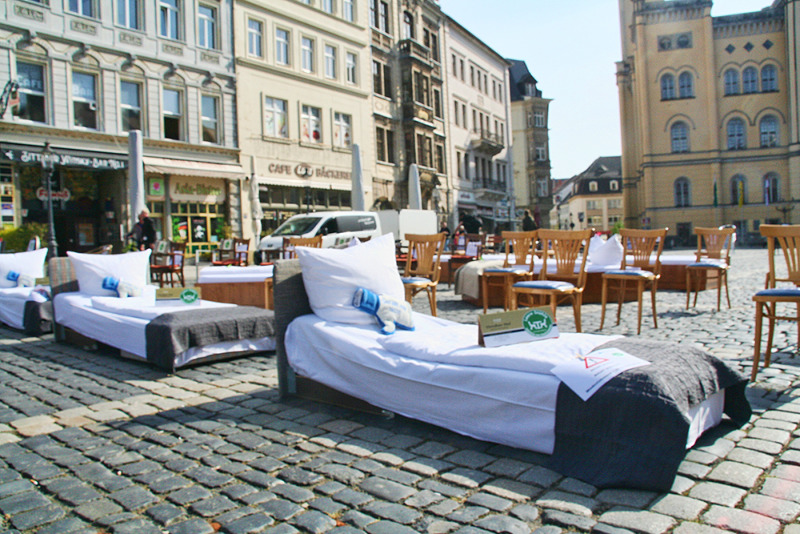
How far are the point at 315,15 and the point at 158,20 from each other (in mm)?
8868

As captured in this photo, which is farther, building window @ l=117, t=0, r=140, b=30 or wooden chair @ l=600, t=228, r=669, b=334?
building window @ l=117, t=0, r=140, b=30

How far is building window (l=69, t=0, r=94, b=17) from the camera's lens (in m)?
20.7

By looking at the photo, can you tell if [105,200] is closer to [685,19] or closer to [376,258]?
[376,258]

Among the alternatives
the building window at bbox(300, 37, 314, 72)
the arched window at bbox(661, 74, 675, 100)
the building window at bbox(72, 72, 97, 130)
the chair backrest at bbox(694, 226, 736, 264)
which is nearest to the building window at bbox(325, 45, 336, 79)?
the building window at bbox(300, 37, 314, 72)

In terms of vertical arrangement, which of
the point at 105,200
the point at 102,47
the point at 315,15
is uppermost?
the point at 315,15

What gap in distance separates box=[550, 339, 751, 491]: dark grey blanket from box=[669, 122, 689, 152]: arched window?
5347 cm

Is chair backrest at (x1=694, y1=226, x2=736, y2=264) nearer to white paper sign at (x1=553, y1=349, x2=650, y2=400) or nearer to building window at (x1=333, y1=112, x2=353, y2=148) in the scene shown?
white paper sign at (x1=553, y1=349, x2=650, y2=400)

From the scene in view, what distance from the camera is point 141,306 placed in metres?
6.75

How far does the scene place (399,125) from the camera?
36250 mm

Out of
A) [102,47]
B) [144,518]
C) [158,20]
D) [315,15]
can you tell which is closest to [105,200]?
[102,47]

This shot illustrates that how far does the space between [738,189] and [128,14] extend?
150ft

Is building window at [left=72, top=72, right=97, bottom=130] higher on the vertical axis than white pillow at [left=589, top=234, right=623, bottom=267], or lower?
higher

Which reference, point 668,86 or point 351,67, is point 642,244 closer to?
point 351,67

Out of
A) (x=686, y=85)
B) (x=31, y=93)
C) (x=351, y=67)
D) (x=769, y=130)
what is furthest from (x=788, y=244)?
(x=769, y=130)
